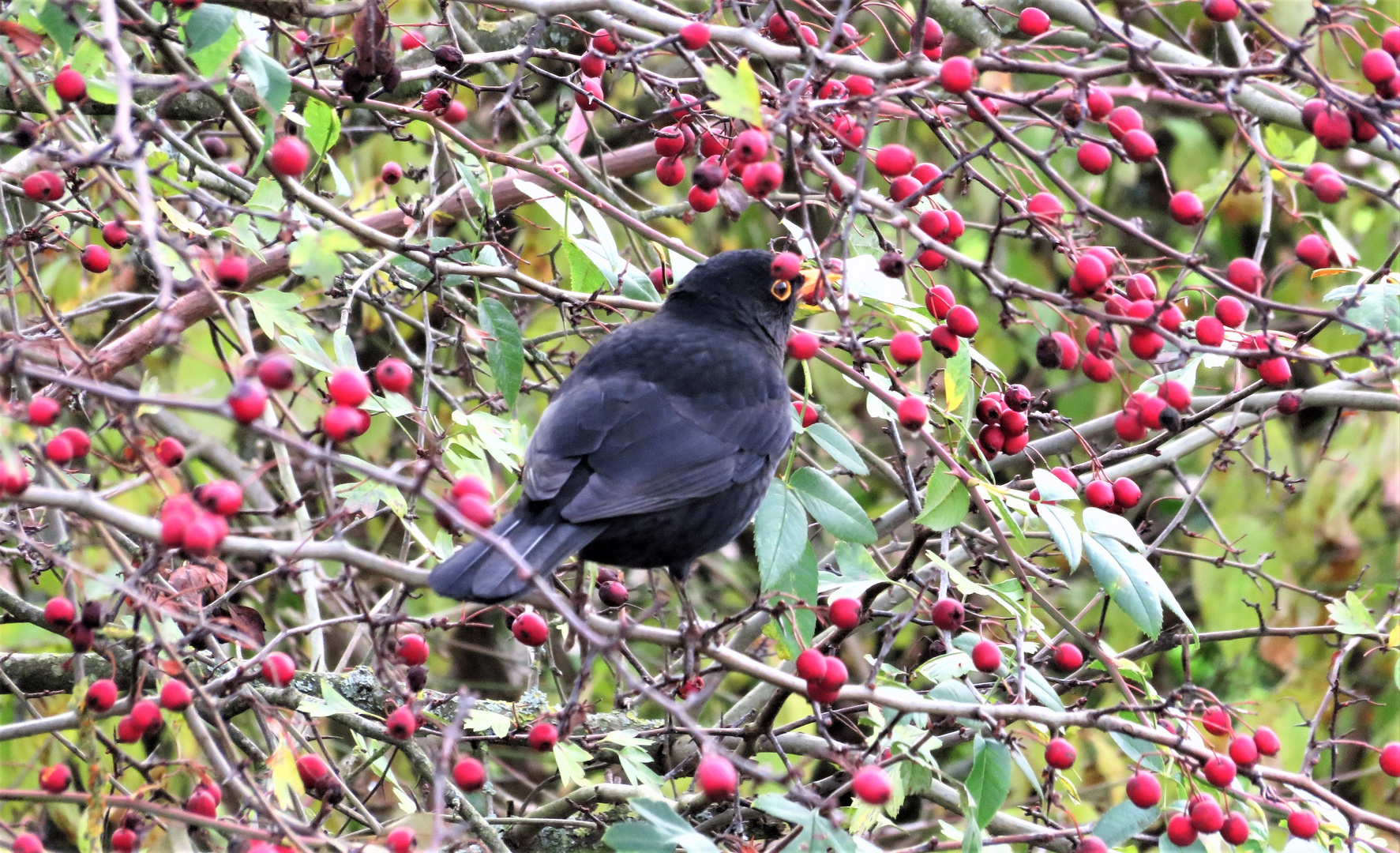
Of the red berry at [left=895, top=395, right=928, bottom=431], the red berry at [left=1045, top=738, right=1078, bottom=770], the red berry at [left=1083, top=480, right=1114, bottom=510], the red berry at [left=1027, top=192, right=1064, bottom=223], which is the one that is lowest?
the red berry at [left=1045, top=738, right=1078, bottom=770]

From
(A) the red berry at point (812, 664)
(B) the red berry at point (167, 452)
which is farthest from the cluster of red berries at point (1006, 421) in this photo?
(B) the red berry at point (167, 452)

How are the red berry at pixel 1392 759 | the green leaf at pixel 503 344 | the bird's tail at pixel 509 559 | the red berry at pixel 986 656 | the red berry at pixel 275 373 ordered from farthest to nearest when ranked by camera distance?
1. the green leaf at pixel 503 344
2. the red berry at pixel 1392 759
3. the red berry at pixel 986 656
4. the bird's tail at pixel 509 559
5. the red berry at pixel 275 373

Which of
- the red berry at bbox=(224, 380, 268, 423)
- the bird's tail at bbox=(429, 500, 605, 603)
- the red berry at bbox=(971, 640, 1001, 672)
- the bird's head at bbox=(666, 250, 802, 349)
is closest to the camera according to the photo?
the red berry at bbox=(224, 380, 268, 423)

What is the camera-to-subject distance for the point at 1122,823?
2.54 metres

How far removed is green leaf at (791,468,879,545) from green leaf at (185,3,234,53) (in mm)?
1426

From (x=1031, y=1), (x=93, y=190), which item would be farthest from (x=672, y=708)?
(x=93, y=190)

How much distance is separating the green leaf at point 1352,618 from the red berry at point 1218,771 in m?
0.69

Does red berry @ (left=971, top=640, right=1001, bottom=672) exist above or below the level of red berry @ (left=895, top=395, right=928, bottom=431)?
below

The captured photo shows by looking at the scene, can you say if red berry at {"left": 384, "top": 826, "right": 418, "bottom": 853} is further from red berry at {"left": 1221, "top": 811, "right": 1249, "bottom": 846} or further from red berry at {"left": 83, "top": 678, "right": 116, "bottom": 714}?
red berry at {"left": 1221, "top": 811, "right": 1249, "bottom": 846}

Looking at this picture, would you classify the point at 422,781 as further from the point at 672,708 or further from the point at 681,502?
the point at 672,708

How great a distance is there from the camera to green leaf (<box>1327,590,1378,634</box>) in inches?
110

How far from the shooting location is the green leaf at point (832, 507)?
2.71 meters

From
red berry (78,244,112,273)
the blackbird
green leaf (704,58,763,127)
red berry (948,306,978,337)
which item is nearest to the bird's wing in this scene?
the blackbird

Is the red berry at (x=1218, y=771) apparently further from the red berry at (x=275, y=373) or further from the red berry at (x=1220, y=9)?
the red berry at (x=275, y=373)
